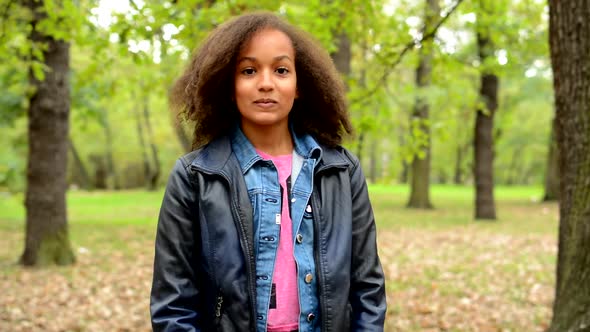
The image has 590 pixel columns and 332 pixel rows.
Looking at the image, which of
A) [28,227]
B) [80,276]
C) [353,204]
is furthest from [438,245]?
[353,204]

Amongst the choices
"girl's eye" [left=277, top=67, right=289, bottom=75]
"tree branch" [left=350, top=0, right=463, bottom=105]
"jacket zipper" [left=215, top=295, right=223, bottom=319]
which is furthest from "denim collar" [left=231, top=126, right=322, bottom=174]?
"tree branch" [left=350, top=0, right=463, bottom=105]

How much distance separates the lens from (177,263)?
→ 1945 millimetres

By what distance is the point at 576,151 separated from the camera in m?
3.70

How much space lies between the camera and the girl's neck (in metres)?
2.19

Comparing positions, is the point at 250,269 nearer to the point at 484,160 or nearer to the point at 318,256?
the point at 318,256

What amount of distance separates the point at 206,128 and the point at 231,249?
1.85 ft

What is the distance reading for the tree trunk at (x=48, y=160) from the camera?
8250mm

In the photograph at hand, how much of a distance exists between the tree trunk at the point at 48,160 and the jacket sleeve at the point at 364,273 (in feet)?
23.8

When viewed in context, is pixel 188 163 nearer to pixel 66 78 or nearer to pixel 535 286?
pixel 535 286

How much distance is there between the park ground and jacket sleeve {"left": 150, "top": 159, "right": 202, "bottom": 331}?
399 centimetres

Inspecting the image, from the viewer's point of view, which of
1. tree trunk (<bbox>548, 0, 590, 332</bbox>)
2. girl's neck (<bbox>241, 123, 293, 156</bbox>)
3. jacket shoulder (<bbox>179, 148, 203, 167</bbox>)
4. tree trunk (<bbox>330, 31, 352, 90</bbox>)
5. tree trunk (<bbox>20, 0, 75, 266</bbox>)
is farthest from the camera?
tree trunk (<bbox>20, 0, 75, 266</bbox>)

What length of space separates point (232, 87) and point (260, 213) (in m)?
0.55

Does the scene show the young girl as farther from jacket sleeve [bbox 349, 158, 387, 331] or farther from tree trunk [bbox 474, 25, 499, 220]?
tree trunk [bbox 474, 25, 499, 220]

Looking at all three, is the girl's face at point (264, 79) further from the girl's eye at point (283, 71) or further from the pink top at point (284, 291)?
the pink top at point (284, 291)
